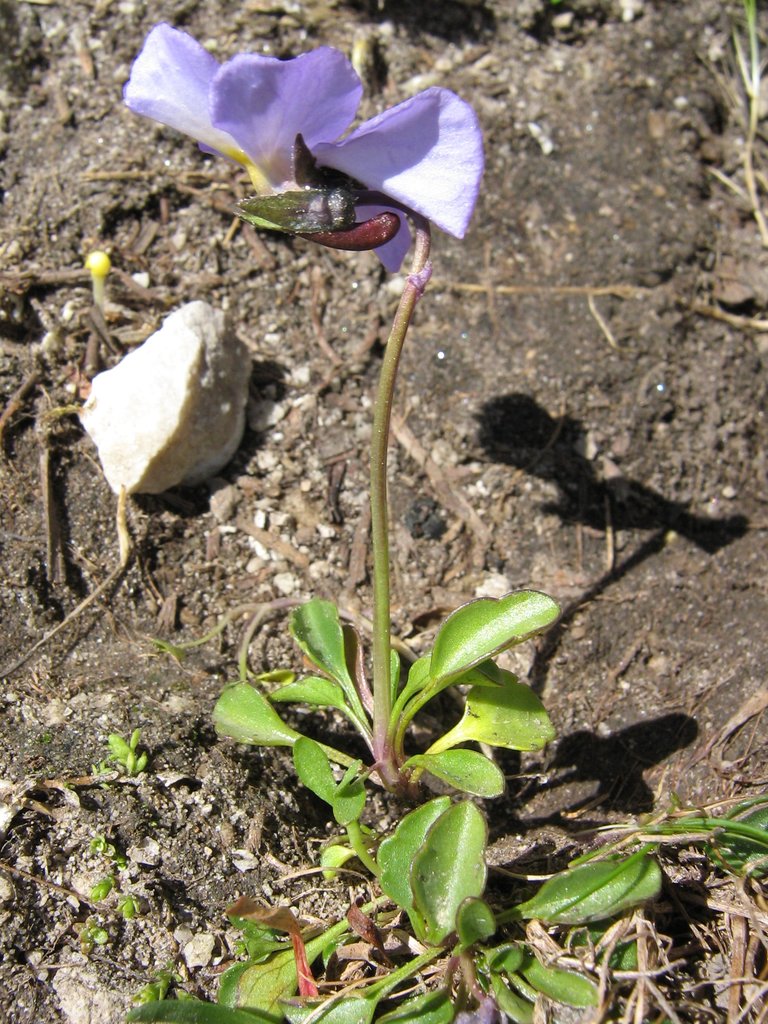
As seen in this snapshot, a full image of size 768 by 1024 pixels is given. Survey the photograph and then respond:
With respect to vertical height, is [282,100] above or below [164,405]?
above

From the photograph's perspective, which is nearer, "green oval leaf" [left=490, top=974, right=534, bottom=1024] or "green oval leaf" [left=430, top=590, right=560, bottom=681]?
A: "green oval leaf" [left=490, top=974, right=534, bottom=1024]

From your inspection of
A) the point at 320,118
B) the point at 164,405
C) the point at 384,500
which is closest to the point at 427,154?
the point at 320,118

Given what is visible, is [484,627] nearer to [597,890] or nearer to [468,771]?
[468,771]

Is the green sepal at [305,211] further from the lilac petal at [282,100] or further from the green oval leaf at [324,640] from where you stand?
the green oval leaf at [324,640]

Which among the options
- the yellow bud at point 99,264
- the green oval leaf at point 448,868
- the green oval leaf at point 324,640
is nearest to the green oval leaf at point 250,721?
the green oval leaf at point 324,640

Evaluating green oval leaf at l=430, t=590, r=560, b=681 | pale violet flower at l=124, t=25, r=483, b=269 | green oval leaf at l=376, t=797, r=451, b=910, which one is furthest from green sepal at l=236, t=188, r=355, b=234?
green oval leaf at l=376, t=797, r=451, b=910

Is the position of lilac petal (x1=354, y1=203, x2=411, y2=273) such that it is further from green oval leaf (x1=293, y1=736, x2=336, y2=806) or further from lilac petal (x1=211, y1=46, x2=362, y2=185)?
green oval leaf (x1=293, y1=736, x2=336, y2=806)
